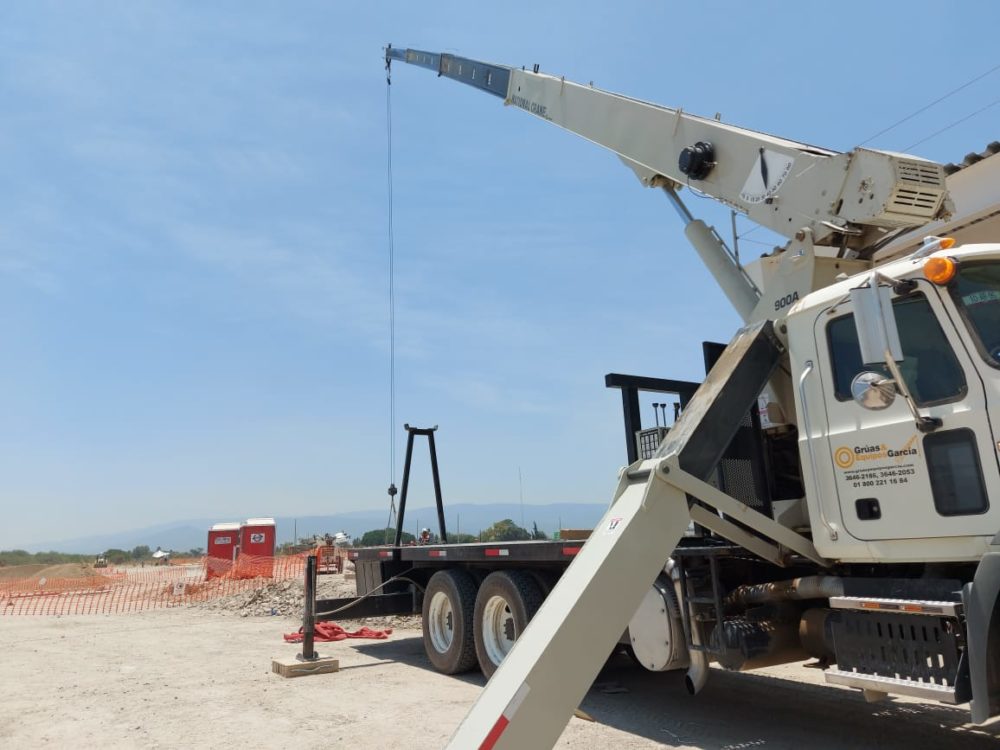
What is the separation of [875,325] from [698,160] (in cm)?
372

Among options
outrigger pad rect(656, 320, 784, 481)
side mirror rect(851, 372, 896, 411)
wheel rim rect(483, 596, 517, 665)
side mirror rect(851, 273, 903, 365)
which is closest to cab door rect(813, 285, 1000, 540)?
Result: side mirror rect(851, 372, 896, 411)

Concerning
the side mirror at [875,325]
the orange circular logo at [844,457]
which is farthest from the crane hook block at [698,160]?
the side mirror at [875,325]

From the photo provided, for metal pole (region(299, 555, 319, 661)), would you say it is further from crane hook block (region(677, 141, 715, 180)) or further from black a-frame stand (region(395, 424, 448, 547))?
crane hook block (region(677, 141, 715, 180))

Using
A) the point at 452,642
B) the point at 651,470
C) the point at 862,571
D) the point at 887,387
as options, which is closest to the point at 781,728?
the point at 862,571

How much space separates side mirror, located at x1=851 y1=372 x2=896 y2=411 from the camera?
13.9ft

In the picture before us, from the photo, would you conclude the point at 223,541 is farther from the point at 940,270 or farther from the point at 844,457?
the point at 940,270

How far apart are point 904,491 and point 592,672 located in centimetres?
208

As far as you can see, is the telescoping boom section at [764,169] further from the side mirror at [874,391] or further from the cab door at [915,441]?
the side mirror at [874,391]

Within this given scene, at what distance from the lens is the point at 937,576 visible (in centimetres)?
449

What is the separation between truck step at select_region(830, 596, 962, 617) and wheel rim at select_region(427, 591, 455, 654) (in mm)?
5538

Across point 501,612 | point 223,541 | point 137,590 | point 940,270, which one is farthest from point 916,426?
point 223,541

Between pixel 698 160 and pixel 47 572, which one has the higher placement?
pixel 698 160

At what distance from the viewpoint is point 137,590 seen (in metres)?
23.2

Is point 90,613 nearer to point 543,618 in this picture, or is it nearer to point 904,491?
point 543,618
